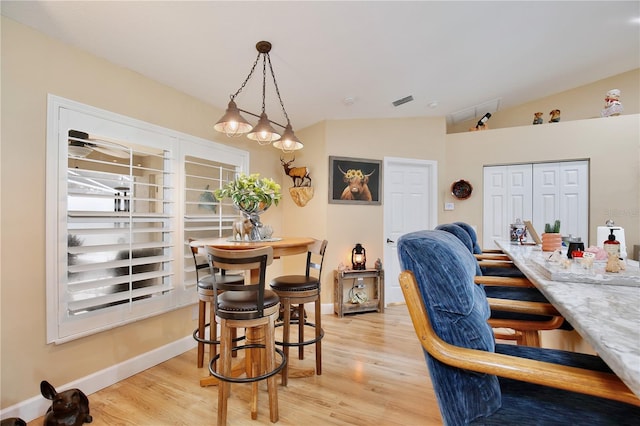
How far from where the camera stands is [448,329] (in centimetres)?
90

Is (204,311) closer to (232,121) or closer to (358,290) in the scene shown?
(232,121)

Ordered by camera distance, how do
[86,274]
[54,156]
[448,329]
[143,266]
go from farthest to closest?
[143,266], [86,274], [54,156], [448,329]

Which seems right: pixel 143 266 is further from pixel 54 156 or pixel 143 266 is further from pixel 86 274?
pixel 54 156

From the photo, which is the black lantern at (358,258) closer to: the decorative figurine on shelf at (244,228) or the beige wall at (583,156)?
the beige wall at (583,156)

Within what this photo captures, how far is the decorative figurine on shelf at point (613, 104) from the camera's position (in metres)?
3.68

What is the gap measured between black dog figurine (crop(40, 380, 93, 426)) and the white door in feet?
10.9

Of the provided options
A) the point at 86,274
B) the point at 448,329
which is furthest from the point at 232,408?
the point at 448,329

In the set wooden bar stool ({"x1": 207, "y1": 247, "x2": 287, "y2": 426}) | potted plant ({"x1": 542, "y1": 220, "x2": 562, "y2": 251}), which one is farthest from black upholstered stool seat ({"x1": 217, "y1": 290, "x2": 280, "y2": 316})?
potted plant ({"x1": 542, "y1": 220, "x2": 562, "y2": 251})

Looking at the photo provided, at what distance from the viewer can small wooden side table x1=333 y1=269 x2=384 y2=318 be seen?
363cm

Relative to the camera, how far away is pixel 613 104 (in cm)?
369

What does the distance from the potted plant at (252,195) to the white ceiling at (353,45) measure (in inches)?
40.9

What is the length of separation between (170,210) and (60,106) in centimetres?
102

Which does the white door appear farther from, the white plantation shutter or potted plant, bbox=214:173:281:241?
potted plant, bbox=214:173:281:241

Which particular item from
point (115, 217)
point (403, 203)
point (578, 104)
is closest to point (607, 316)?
point (115, 217)
